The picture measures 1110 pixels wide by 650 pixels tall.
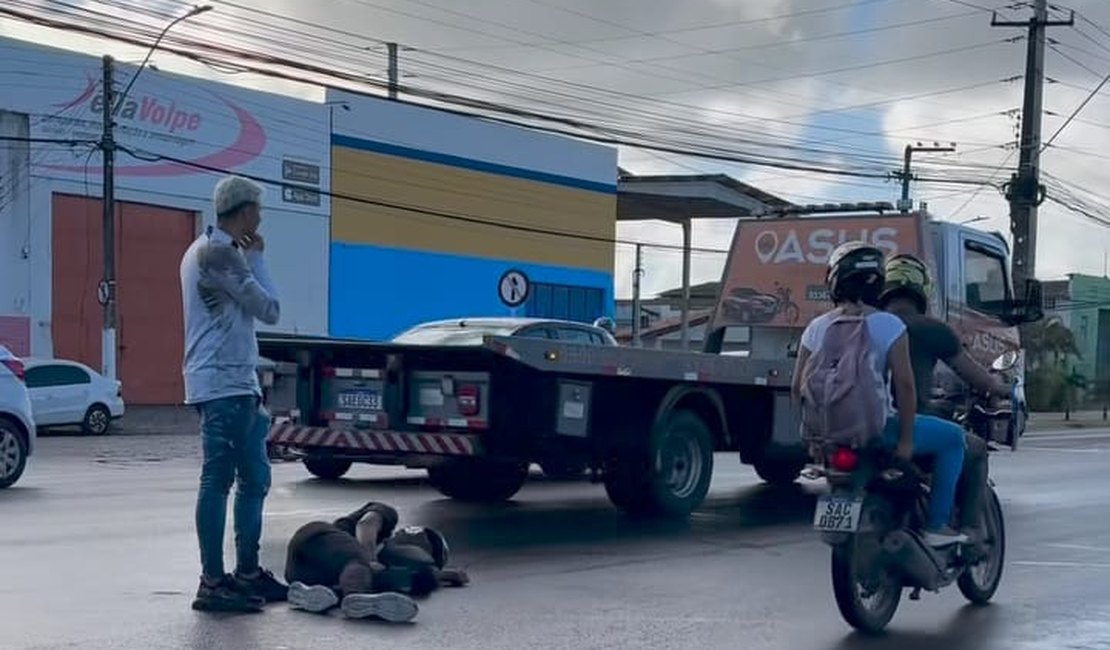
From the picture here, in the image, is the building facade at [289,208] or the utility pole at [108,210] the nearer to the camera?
the utility pole at [108,210]

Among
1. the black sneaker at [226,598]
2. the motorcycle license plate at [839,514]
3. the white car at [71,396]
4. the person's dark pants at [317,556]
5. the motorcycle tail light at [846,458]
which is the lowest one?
the white car at [71,396]

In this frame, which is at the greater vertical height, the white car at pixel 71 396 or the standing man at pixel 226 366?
the standing man at pixel 226 366

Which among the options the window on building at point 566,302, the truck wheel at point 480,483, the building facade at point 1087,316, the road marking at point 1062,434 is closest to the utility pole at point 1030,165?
the road marking at point 1062,434

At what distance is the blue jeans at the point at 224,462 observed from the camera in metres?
8.03

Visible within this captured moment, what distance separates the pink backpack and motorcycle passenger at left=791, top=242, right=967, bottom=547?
50mm

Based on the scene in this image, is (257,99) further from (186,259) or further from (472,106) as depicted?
(186,259)

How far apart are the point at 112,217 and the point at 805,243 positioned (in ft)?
61.1

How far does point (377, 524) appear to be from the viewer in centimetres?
895

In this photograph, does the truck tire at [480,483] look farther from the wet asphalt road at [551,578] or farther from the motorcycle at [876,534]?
the motorcycle at [876,534]

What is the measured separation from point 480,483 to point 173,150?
24297 mm

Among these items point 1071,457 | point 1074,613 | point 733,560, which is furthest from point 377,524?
point 1071,457

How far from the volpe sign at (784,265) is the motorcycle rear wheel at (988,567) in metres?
7.76

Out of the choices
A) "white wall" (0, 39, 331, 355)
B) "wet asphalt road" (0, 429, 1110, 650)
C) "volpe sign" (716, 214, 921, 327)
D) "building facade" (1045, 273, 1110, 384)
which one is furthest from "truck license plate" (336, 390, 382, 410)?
"building facade" (1045, 273, 1110, 384)

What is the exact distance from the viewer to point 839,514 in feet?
25.7
